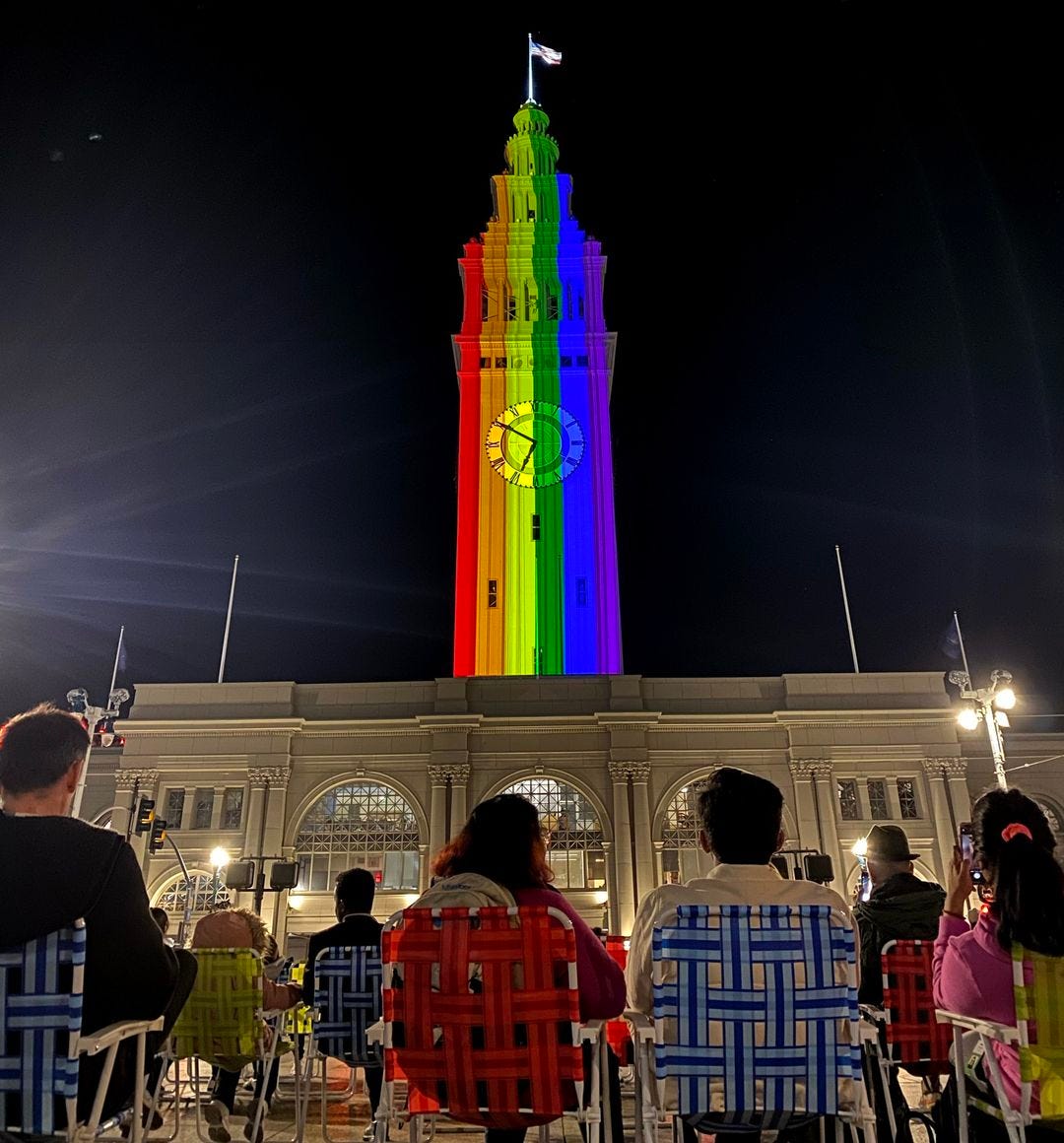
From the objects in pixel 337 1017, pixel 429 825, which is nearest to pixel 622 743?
pixel 429 825

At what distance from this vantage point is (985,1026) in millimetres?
3459

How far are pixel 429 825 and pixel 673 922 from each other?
86.0ft

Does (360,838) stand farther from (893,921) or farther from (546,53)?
(546,53)

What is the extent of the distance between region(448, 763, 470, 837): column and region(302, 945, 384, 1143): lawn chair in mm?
22192

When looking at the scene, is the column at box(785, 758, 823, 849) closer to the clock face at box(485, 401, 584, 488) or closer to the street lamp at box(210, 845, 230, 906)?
the clock face at box(485, 401, 584, 488)

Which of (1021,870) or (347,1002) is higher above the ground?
(1021,870)

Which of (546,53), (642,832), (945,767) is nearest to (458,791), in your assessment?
(642,832)

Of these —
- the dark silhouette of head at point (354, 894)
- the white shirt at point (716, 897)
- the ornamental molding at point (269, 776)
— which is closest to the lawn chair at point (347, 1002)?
the dark silhouette of head at point (354, 894)

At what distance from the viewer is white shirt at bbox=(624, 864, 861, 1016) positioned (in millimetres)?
3258

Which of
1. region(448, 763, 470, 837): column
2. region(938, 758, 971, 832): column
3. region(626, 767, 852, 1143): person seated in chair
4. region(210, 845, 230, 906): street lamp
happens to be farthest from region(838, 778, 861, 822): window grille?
region(626, 767, 852, 1143): person seated in chair

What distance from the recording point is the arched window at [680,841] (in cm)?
2759

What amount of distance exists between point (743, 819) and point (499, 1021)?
47.2 inches

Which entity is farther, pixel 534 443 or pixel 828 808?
pixel 534 443

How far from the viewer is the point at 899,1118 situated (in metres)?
5.14
